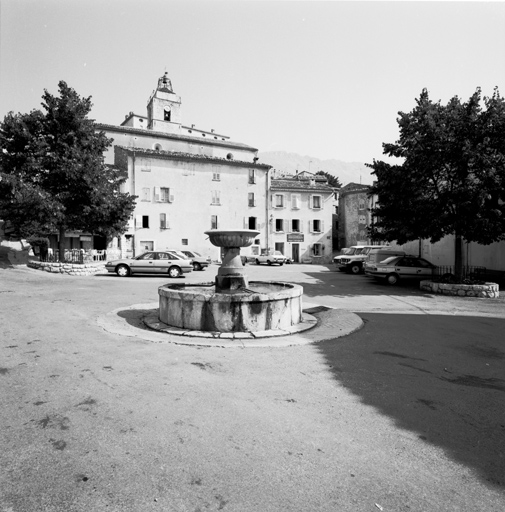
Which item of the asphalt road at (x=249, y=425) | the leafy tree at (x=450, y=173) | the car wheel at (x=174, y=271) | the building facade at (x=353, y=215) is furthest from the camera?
the building facade at (x=353, y=215)

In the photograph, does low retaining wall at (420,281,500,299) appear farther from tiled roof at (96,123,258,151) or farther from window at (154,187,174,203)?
tiled roof at (96,123,258,151)

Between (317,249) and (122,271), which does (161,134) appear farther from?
(122,271)

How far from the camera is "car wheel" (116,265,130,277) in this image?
19.1 metres

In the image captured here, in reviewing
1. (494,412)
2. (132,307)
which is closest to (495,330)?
(494,412)

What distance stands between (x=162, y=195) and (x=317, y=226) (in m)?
18.7

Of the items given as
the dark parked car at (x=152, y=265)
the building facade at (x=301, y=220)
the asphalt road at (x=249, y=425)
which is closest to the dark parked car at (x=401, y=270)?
the dark parked car at (x=152, y=265)

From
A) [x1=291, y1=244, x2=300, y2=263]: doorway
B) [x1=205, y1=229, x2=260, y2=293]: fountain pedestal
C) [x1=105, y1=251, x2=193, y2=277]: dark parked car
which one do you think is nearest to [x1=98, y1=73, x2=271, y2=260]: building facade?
[x1=291, y1=244, x2=300, y2=263]: doorway

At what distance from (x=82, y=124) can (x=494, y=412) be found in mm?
22942

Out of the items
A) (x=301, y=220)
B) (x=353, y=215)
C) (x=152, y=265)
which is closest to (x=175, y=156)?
(x=301, y=220)

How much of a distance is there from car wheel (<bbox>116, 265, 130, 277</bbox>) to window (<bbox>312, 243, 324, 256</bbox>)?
27.0 m

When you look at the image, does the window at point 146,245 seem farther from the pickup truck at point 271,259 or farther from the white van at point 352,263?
the white van at point 352,263

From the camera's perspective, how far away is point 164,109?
158 ft

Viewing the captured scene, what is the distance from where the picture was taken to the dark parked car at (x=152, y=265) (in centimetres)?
1914

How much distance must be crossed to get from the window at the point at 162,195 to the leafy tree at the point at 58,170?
13.6 m
